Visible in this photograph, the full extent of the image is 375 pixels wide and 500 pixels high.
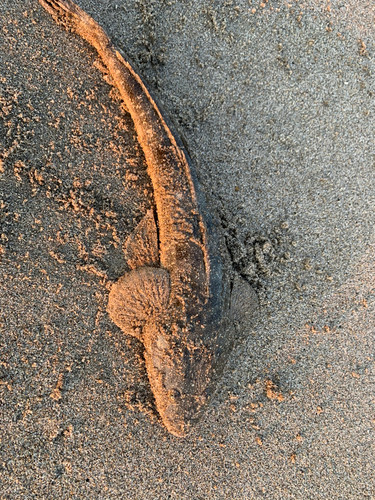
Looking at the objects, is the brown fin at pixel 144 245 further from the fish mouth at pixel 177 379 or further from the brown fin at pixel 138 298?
the fish mouth at pixel 177 379

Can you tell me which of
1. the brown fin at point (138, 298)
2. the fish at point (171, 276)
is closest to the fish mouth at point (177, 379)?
the fish at point (171, 276)

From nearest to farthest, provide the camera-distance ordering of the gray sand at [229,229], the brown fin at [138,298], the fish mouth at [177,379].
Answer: the fish mouth at [177,379] < the brown fin at [138,298] < the gray sand at [229,229]

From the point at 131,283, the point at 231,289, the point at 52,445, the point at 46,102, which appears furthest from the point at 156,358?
the point at 46,102

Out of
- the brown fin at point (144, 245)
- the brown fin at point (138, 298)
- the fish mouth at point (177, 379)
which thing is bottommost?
the fish mouth at point (177, 379)

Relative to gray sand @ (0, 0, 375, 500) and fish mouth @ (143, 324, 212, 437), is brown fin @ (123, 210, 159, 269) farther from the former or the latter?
fish mouth @ (143, 324, 212, 437)

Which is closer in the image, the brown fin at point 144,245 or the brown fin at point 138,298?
the brown fin at point 138,298

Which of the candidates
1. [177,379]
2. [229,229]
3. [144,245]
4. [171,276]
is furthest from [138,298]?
[229,229]

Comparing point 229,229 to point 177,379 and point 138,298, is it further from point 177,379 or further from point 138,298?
point 177,379

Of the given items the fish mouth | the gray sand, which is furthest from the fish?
the gray sand
